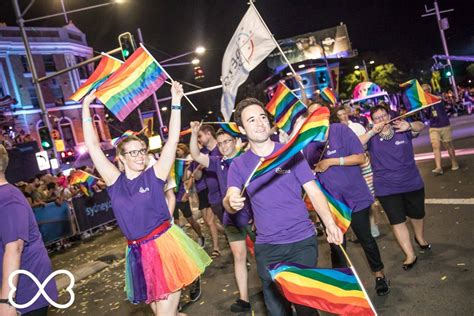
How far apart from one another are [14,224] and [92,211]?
11.7m

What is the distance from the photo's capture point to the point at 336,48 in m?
65.6

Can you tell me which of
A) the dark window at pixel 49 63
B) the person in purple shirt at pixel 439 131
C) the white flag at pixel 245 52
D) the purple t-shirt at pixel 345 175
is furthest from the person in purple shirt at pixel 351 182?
the dark window at pixel 49 63

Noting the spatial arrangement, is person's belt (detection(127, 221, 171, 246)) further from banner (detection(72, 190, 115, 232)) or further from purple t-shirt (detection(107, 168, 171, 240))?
banner (detection(72, 190, 115, 232))

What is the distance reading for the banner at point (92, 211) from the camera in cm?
1388

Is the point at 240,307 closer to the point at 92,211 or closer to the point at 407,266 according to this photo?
the point at 407,266

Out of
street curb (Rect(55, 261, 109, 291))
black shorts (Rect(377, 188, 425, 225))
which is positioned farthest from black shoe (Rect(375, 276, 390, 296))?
street curb (Rect(55, 261, 109, 291))

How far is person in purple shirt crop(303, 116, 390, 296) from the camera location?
4797mm

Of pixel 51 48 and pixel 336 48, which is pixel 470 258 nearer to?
pixel 51 48

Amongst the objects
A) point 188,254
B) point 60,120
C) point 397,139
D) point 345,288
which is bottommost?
point 345,288

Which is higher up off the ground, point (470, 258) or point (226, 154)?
point (226, 154)

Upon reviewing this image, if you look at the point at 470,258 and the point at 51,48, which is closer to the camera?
the point at 470,258

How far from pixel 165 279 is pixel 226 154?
231 centimetres

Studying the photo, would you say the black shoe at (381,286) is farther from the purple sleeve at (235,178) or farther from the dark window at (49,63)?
the dark window at (49,63)

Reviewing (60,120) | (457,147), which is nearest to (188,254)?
(457,147)
